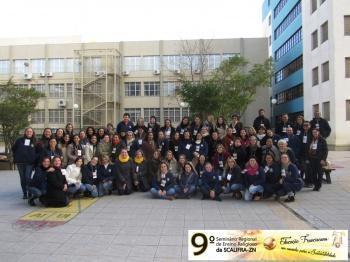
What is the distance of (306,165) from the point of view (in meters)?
12.6

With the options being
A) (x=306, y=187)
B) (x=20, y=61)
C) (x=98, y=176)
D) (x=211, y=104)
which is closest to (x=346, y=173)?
(x=306, y=187)

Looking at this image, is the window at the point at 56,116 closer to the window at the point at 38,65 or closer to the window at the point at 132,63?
the window at the point at 38,65

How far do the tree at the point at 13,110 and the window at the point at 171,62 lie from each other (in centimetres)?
2980

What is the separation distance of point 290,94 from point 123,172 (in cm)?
3980

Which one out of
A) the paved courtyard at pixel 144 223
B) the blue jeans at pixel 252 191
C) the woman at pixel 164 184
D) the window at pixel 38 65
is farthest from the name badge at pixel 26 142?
the window at pixel 38 65

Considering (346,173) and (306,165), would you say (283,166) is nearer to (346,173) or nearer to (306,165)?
(306,165)

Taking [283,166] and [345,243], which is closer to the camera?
[345,243]

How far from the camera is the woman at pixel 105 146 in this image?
41.4 feet

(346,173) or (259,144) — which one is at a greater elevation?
(259,144)

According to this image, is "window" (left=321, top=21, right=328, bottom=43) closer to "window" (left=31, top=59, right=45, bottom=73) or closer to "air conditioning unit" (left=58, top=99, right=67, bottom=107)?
"air conditioning unit" (left=58, top=99, right=67, bottom=107)

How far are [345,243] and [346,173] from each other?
1412 cm

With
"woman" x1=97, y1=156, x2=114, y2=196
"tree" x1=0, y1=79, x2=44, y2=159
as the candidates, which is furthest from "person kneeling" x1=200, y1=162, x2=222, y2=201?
"tree" x1=0, y1=79, x2=44, y2=159

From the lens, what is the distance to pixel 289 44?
4888 cm

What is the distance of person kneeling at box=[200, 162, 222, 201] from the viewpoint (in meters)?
11.2
